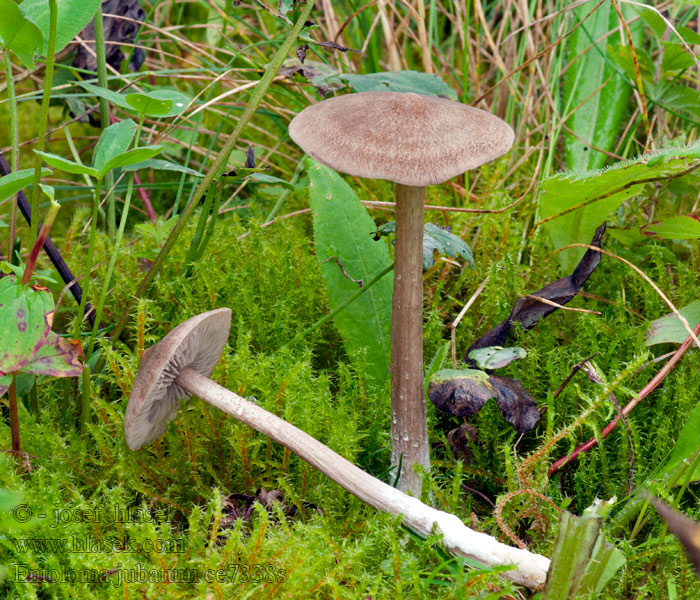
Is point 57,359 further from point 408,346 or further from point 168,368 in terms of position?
point 408,346

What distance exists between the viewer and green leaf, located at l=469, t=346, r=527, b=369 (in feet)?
3.84

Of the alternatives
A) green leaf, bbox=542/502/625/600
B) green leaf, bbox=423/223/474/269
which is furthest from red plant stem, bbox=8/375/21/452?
green leaf, bbox=542/502/625/600

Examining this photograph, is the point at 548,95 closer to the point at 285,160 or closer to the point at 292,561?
the point at 285,160

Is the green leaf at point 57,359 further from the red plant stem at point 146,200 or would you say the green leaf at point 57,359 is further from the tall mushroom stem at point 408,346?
the red plant stem at point 146,200

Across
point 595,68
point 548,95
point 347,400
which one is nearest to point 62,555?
point 347,400

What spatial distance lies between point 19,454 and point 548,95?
1.65m

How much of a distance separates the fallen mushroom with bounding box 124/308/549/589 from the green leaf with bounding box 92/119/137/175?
288 mm

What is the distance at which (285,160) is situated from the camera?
2.17 m

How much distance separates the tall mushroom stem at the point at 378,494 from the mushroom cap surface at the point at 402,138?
451 millimetres

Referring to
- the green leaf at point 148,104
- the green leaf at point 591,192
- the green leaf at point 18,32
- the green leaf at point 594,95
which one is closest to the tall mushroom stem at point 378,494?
the green leaf at point 148,104

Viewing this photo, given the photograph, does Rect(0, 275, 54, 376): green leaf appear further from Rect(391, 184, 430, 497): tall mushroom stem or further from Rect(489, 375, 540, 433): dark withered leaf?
Rect(489, 375, 540, 433): dark withered leaf

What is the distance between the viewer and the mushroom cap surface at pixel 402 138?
0.88m

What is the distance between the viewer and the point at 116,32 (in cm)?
174

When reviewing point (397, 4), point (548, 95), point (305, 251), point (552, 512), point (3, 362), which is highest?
point (397, 4)
